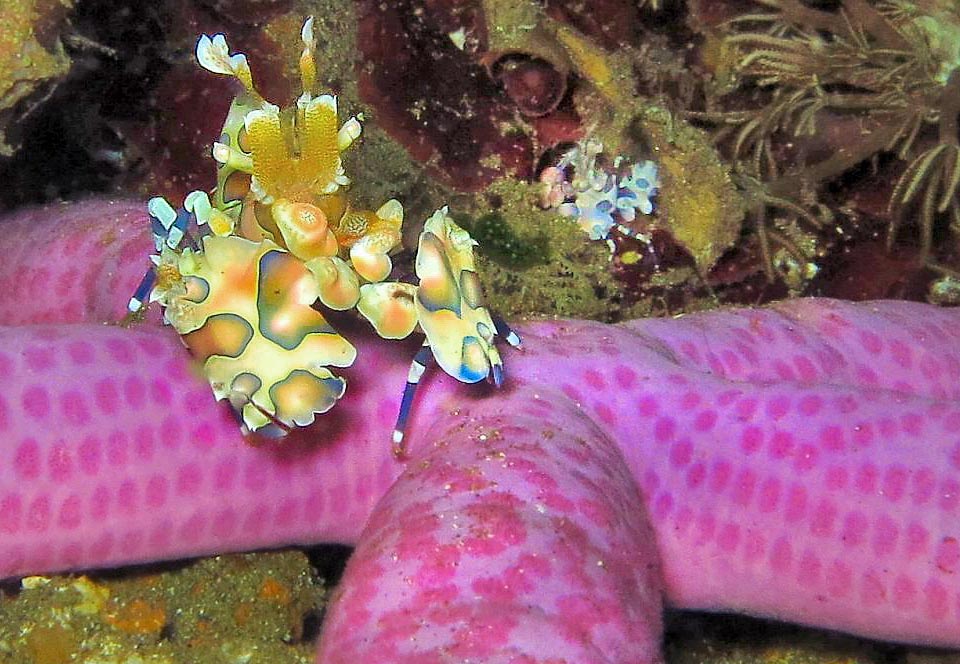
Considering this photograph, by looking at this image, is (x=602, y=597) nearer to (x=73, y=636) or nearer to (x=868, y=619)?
(x=868, y=619)

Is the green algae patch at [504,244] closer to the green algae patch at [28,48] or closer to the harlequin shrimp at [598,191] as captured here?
the harlequin shrimp at [598,191]

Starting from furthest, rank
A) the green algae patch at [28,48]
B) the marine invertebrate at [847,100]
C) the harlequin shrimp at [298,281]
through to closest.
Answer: the marine invertebrate at [847,100] < the green algae patch at [28,48] < the harlequin shrimp at [298,281]

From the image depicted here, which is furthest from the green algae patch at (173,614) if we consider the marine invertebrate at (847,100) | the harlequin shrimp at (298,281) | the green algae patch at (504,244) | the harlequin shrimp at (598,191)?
the marine invertebrate at (847,100)

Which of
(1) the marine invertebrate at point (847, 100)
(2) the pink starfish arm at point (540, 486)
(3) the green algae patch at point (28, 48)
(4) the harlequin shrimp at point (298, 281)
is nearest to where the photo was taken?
(2) the pink starfish arm at point (540, 486)

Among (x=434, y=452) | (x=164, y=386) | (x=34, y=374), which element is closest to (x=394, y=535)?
(x=434, y=452)

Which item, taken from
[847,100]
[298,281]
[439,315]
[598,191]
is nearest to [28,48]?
[298,281]

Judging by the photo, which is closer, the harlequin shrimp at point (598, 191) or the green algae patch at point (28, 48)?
the green algae patch at point (28, 48)

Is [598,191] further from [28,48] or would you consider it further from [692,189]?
[28,48]
